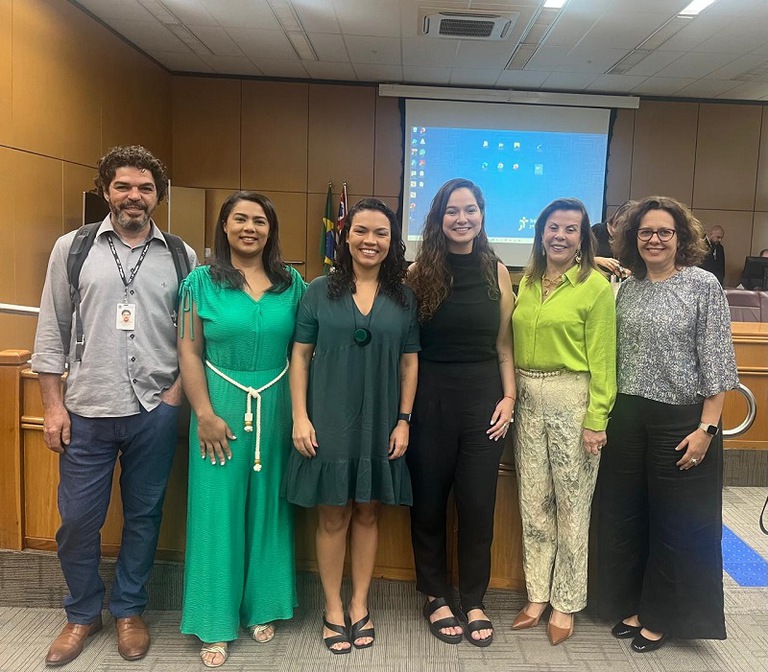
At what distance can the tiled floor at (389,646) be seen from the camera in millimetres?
1930

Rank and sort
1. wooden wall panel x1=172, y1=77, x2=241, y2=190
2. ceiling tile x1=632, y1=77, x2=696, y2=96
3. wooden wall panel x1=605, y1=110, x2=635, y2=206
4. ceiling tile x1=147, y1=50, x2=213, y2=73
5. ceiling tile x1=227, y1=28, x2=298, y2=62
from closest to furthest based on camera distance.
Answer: ceiling tile x1=227, y1=28, x2=298, y2=62, ceiling tile x1=147, y1=50, x2=213, y2=73, ceiling tile x1=632, y1=77, x2=696, y2=96, wooden wall panel x1=172, y1=77, x2=241, y2=190, wooden wall panel x1=605, y1=110, x2=635, y2=206

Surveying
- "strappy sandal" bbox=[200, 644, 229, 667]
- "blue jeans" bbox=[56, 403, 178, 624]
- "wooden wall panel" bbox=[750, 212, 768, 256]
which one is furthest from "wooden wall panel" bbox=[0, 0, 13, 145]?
"wooden wall panel" bbox=[750, 212, 768, 256]

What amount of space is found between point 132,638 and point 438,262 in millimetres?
1579

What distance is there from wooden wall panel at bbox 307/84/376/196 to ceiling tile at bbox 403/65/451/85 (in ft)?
1.89

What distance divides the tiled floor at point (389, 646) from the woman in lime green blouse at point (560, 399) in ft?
0.39

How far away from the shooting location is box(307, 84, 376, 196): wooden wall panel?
7.42 m

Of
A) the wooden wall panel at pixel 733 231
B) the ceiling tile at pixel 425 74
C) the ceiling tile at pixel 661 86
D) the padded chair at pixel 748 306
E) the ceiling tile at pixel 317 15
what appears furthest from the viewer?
the wooden wall panel at pixel 733 231

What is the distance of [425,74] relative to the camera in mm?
6941

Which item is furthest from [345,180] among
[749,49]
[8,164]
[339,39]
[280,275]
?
[280,275]

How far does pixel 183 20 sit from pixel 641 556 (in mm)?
5721

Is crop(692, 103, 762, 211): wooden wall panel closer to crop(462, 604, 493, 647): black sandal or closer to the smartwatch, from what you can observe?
the smartwatch

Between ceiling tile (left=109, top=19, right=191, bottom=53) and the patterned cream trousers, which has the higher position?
ceiling tile (left=109, top=19, right=191, bottom=53)

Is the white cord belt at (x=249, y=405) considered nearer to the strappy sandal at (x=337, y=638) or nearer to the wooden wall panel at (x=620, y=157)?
the strappy sandal at (x=337, y=638)

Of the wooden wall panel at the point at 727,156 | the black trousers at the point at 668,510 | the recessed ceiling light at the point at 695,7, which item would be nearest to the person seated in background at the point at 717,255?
the wooden wall panel at the point at 727,156
